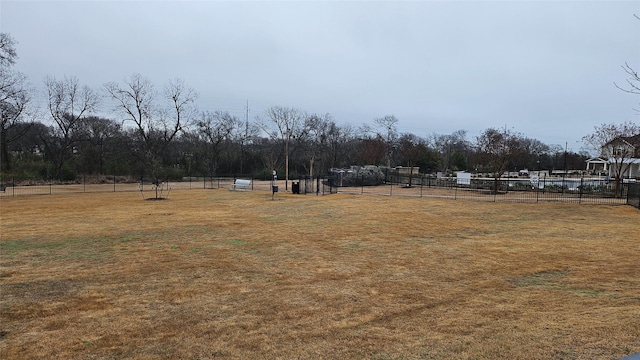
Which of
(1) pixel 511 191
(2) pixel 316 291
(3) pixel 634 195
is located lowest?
(2) pixel 316 291

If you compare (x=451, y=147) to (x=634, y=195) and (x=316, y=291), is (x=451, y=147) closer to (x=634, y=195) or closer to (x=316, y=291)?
(x=634, y=195)

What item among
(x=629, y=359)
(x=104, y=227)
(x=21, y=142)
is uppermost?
(x=21, y=142)

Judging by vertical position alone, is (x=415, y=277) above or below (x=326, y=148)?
below

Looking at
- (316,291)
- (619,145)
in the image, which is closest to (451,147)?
(619,145)

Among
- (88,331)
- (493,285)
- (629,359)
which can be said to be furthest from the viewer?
(493,285)

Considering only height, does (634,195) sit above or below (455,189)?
above

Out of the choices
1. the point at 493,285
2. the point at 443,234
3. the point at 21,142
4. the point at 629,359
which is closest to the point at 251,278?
the point at 493,285

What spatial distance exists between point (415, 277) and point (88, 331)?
648 cm

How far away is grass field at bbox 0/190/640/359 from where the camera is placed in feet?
17.3

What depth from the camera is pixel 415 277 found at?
902 cm

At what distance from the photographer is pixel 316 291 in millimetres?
7902

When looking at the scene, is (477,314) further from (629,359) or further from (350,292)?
(629,359)

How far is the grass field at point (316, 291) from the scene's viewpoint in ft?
17.3

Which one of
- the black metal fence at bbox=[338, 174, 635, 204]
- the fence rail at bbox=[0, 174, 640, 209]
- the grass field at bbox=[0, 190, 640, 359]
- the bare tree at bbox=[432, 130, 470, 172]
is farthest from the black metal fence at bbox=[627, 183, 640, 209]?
the bare tree at bbox=[432, 130, 470, 172]
